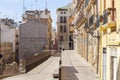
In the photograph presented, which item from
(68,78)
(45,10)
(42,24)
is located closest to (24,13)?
(45,10)

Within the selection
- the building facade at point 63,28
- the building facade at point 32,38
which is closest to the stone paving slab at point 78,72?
the building facade at point 32,38

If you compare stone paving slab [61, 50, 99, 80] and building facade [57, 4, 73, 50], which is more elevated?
building facade [57, 4, 73, 50]

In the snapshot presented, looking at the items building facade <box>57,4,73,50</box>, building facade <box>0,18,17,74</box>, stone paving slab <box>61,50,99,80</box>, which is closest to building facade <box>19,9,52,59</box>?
building facade <box>0,18,17,74</box>

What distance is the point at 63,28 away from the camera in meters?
98.6

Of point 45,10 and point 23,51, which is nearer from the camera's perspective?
point 23,51

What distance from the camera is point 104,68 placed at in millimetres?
13508

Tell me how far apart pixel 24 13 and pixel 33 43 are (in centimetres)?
1633

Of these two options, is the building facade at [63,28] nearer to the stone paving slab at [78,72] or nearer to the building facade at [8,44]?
the building facade at [8,44]

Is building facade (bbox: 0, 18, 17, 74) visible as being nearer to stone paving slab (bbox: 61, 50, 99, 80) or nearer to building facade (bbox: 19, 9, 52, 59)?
building facade (bbox: 19, 9, 52, 59)

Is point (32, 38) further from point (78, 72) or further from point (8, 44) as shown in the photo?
point (78, 72)

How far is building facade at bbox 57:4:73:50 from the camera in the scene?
308ft

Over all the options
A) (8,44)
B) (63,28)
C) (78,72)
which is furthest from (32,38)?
(78,72)

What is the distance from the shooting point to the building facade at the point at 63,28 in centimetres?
9375

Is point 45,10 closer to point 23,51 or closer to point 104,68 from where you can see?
point 23,51
